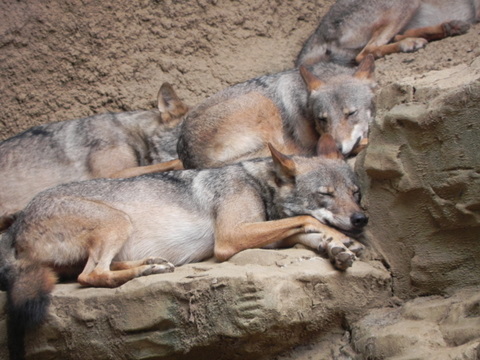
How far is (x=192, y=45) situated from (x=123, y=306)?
205 inches

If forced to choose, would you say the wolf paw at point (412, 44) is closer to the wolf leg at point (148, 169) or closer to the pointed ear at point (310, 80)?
the pointed ear at point (310, 80)

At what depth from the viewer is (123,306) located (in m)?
5.91

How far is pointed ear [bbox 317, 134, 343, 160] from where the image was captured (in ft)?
24.6

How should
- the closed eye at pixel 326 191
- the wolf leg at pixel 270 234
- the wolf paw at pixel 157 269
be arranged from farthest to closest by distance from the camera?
the closed eye at pixel 326 191
the wolf leg at pixel 270 234
the wolf paw at pixel 157 269

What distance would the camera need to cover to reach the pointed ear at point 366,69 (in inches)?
340

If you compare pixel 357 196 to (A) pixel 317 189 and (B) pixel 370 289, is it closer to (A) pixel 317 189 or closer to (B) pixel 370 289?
(A) pixel 317 189

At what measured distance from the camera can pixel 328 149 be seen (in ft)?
24.7

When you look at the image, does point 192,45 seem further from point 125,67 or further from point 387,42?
point 387,42

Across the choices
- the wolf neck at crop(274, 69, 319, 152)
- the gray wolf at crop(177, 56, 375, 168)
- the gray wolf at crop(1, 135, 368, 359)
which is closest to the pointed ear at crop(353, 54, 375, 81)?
the gray wolf at crop(177, 56, 375, 168)

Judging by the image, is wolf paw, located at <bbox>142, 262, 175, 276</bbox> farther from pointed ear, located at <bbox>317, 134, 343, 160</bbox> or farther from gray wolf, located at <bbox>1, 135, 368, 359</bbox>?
pointed ear, located at <bbox>317, 134, 343, 160</bbox>

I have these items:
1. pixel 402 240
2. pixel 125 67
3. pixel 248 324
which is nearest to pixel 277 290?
pixel 248 324

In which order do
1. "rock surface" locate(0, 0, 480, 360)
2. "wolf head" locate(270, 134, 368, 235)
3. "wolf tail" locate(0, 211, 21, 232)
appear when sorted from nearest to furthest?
1. "rock surface" locate(0, 0, 480, 360)
2. "wolf head" locate(270, 134, 368, 235)
3. "wolf tail" locate(0, 211, 21, 232)

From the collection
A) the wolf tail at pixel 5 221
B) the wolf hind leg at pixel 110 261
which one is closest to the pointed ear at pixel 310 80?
the wolf hind leg at pixel 110 261

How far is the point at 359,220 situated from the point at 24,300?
8.72 ft
